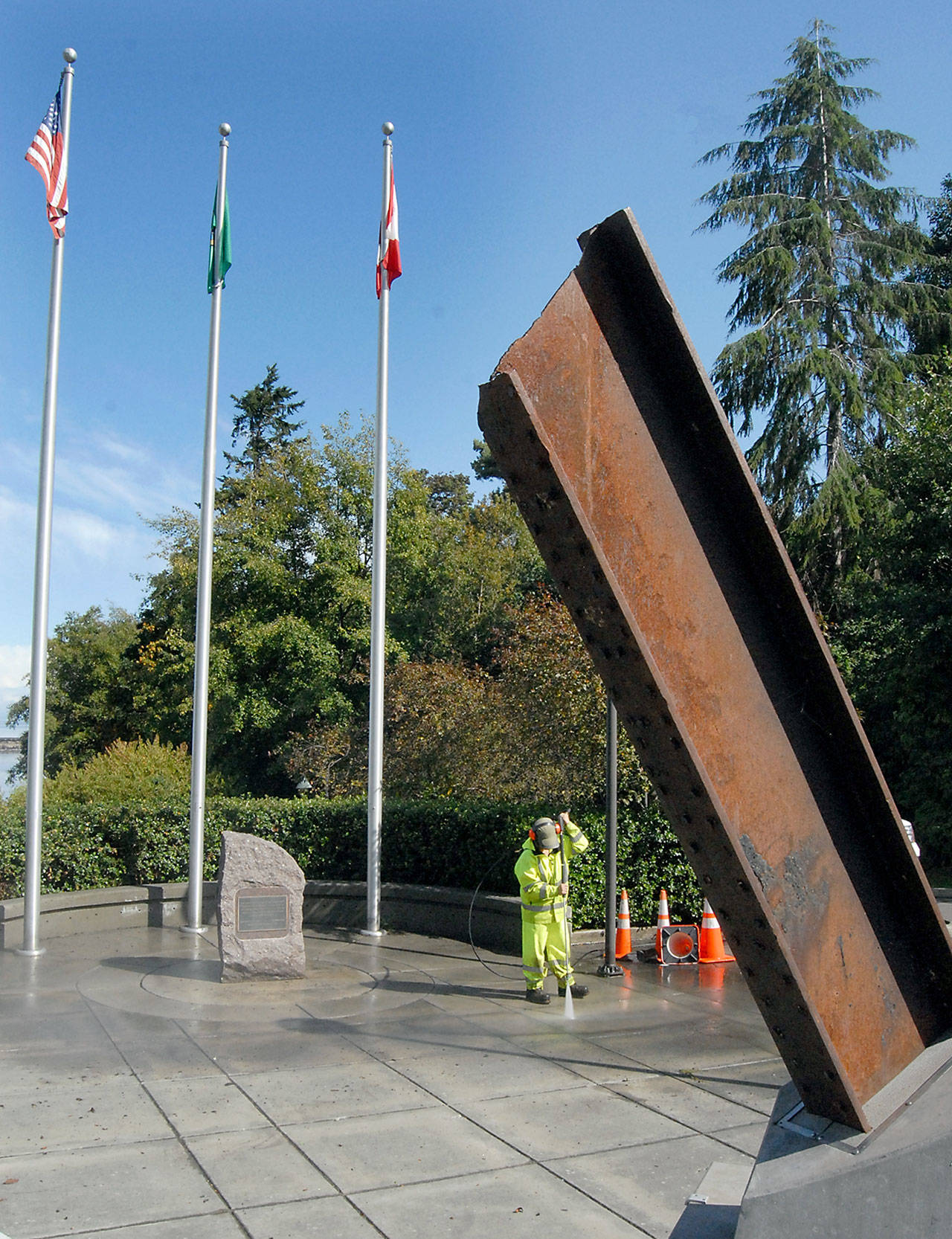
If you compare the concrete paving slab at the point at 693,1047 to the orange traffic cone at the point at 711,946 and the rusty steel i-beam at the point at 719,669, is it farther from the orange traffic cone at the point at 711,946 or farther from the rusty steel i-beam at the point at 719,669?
the rusty steel i-beam at the point at 719,669

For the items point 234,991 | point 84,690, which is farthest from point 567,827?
point 84,690

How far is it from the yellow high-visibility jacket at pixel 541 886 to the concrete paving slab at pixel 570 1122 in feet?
10.1

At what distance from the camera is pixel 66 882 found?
49.2ft

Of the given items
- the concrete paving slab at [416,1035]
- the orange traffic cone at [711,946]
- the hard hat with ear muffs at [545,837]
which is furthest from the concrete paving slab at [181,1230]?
the orange traffic cone at [711,946]

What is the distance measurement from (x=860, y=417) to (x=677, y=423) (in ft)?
87.2

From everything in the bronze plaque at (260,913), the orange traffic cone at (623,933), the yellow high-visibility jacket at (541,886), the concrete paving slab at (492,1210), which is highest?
A: the yellow high-visibility jacket at (541,886)

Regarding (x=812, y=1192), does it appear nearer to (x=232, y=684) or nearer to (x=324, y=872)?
(x=324, y=872)

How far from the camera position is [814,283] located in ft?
93.8

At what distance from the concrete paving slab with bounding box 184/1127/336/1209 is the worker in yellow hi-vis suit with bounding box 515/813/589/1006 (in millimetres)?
4349

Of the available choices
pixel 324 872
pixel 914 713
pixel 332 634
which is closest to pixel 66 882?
pixel 324 872

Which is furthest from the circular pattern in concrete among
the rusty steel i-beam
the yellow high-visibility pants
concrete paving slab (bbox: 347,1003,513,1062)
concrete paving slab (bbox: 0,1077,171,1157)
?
the rusty steel i-beam

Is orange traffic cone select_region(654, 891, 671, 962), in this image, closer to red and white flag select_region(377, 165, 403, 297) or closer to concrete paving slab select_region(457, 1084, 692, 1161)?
concrete paving slab select_region(457, 1084, 692, 1161)

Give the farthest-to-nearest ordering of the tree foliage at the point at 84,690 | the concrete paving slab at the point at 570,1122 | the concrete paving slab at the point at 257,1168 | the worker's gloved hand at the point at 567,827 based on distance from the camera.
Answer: the tree foliage at the point at 84,690, the worker's gloved hand at the point at 567,827, the concrete paving slab at the point at 570,1122, the concrete paving slab at the point at 257,1168

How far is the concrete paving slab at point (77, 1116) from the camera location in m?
6.35
